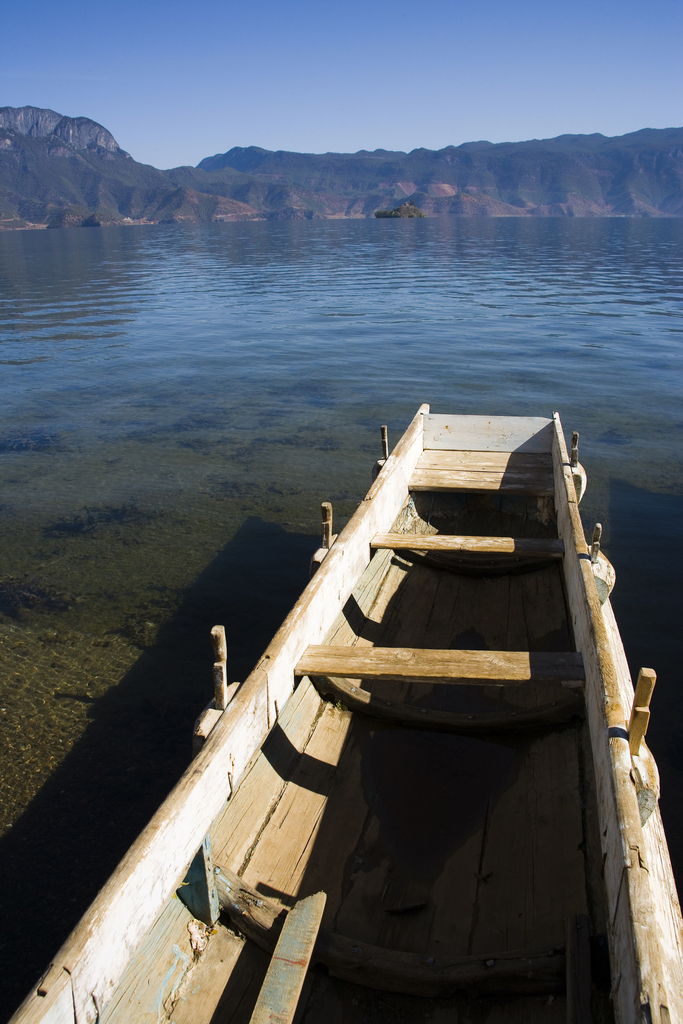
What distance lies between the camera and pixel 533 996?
299cm

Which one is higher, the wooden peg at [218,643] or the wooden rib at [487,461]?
the wooden peg at [218,643]

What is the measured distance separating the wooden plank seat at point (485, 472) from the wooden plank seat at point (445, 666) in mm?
4100

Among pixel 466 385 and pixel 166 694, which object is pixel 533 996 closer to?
pixel 166 694

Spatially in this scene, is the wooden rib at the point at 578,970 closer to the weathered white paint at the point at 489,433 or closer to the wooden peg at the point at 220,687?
the wooden peg at the point at 220,687

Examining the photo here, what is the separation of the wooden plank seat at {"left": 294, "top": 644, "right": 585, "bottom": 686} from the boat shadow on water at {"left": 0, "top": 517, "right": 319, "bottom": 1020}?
219 centimetres

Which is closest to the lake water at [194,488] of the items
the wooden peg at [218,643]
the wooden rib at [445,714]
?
the wooden rib at [445,714]

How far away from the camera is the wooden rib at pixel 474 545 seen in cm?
637

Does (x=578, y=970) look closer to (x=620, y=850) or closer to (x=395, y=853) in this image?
(x=620, y=850)

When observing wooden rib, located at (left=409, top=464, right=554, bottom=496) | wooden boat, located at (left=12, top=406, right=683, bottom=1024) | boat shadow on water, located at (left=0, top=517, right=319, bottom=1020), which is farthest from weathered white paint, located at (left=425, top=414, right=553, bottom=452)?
wooden boat, located at (left=12, top=406, right=683, bottom=1024)

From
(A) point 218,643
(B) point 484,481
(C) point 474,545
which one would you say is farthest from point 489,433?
(A) point 218,643

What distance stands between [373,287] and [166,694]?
33.9 m

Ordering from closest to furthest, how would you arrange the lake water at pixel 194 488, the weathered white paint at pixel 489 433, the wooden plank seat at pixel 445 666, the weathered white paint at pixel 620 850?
1. the weathered white paint at pixel 620 850
2. the wooden plank seat at pixel 445 666
3. the lake water at pixel 194 488
4. the weathered white paint at pixel 489 433

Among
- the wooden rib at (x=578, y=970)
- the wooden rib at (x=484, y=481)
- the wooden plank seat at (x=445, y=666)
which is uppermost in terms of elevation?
the wooden plank seat at (x=445, y=666)

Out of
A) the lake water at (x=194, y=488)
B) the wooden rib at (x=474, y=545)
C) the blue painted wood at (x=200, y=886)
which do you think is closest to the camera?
the blue painted wood at (x=200, y=886)
